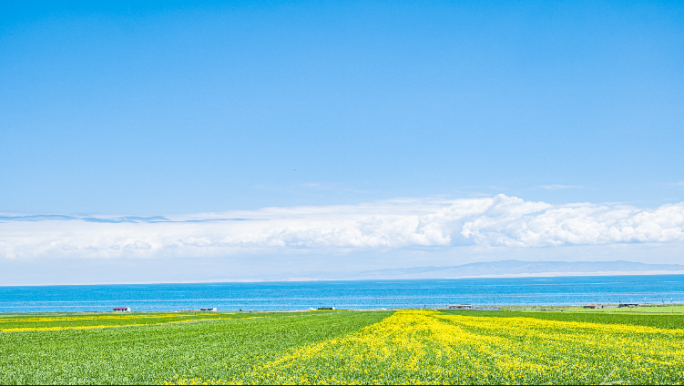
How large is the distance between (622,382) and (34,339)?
53.2m

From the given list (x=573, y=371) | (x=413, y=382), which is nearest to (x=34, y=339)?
(x=413, y=382)

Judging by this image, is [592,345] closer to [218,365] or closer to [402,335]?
[402,335]

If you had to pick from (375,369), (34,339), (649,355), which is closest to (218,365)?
(375,369)

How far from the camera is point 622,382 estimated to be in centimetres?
2584

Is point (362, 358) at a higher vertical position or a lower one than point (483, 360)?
lower

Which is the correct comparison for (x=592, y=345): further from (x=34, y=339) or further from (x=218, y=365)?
(x=34, y=339)

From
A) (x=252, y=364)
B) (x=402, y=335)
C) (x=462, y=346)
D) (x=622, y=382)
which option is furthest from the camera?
(x=402, y=335)

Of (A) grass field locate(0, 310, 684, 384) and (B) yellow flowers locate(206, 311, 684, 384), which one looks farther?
(A) grass field locate(0, 310, 684, 384)

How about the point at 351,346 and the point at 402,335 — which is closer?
the point at 351,346

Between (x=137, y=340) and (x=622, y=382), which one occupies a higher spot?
(x=622, y=382)

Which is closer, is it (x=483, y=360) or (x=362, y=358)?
(x=483, y=360)

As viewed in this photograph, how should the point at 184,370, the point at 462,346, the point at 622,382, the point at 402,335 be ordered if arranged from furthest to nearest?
the point at 402,335 < the point at 462,346 < the point at 184,370 < the point at 622,382

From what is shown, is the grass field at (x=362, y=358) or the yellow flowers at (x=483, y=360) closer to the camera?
the yellow flowers at (x=483, y=360)

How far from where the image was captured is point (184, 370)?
30.9 m
